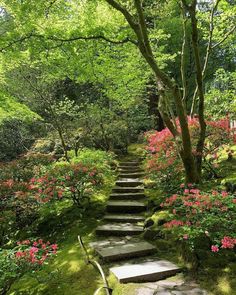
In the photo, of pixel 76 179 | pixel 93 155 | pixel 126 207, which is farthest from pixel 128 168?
pixel 76 179

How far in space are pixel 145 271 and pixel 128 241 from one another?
134 centimetres

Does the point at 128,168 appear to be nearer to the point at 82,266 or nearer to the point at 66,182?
the point at 66,182

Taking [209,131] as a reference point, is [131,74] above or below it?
above

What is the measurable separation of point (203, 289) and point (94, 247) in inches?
87.9

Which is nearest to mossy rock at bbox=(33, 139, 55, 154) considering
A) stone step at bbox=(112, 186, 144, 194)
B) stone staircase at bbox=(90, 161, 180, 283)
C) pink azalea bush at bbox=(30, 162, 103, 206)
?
stone staircase at bbox=(90, 161, 180, 283)

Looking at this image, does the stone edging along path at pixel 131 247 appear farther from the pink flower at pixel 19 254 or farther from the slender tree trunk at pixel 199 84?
the slender tree trunk at pixel 199 84

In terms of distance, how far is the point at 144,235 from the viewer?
5.61m

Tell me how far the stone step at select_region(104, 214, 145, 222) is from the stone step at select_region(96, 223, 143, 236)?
0.23 m

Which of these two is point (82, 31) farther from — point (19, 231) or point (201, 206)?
point (19, 231)

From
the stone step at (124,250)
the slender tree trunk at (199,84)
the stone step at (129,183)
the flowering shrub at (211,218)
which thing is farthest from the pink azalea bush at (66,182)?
the flowering shrub at (211,218)

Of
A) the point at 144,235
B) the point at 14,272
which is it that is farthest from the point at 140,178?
the point at 14,272

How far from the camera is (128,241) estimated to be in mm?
5512

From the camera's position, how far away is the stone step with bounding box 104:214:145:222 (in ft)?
21.5

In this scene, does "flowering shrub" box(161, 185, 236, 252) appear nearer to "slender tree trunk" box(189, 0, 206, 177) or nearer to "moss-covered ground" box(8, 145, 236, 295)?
"moss-covered ground" box(8, 145, 236, 295)
